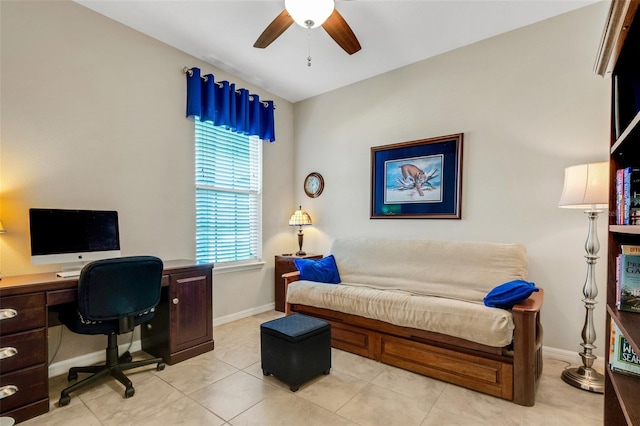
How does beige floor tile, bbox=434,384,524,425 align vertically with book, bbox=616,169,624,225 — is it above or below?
below

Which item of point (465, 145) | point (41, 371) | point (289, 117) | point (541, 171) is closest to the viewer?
point (41, 371)

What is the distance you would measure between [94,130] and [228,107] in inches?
50.8

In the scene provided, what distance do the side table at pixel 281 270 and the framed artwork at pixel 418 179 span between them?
1163mm

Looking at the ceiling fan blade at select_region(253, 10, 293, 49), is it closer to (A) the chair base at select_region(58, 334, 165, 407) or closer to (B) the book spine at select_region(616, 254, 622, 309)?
(B) the book spine at select_region(616, 254, 622, 309)

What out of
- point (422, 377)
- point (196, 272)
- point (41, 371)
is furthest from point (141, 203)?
point (422, 377)

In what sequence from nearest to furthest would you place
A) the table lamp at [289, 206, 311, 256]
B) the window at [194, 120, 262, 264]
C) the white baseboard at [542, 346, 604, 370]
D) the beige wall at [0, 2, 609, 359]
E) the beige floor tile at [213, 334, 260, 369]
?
the beige wall at [0, 2, 609, 359] → the white baseboard at [542, 346, 604, 370] → the beige floor tile at [213, 334, 260, 369] → the window at [194, 120, 262, 264] → the table lamp at [289, 206, 311, 256]

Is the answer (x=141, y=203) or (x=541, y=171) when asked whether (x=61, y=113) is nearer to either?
(x=141, y=203)

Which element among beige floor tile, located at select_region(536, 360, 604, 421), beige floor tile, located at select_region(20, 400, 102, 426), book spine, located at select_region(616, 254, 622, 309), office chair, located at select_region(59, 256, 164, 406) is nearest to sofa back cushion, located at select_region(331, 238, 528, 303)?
beige floor tile, located at select_region(536, 360, 604, 421)

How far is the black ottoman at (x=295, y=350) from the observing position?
2.06 m

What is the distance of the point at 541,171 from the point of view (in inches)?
103

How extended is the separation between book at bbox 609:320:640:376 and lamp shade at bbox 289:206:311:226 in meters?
3.04

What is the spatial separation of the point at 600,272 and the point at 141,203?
3.88 metres

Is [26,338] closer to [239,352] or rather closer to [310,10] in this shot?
[239,352]

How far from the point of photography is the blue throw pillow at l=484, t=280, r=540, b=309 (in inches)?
78.7
